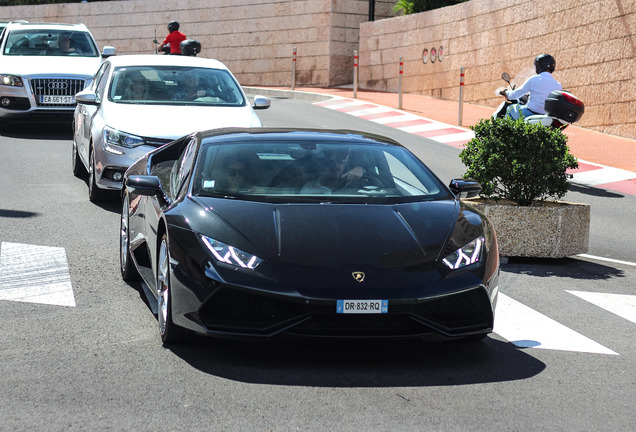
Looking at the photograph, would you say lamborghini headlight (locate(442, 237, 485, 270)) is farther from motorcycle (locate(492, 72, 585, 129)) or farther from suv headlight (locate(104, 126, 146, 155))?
motorcycle (locate(492, 72, 585, 129))

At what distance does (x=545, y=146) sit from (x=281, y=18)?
27.2m

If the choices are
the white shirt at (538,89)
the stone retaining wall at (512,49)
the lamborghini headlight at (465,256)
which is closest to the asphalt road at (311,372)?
the lamborghini headlight at (465,256)

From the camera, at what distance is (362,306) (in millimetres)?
5363

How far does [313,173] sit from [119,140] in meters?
4.75

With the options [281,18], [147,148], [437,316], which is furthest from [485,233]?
[281,18]

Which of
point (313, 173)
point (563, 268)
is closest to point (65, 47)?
point (563, 268)

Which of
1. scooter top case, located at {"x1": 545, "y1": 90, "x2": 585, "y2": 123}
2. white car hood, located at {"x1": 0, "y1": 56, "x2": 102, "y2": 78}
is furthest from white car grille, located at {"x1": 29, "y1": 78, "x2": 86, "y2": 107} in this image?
scooter top case, located at {"x1": 545, "y1": 90, "x2": 585, "y2": 123}

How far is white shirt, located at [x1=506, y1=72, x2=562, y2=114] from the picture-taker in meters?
14.9

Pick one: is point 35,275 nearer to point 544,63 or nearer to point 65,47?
point 544,63

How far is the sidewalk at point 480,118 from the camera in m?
15.8

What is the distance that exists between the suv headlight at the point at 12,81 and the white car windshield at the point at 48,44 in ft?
4.09

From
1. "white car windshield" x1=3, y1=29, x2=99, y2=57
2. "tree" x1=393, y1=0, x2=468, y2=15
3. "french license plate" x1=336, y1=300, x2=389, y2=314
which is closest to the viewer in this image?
"french license plate" x1=336, y1=300, x2=389, y2=314

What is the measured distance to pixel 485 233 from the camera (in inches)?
239

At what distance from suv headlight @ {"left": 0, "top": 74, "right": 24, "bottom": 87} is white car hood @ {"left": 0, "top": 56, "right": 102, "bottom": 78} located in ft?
0.23
